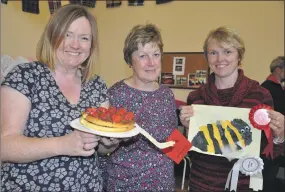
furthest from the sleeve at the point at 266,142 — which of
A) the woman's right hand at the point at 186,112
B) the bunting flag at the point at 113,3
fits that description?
the bunting flag at the point at 113,3

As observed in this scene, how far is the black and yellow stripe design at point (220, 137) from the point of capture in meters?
1.63

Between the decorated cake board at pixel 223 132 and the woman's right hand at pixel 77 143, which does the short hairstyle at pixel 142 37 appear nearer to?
the decorated cake board at pixel 223 132

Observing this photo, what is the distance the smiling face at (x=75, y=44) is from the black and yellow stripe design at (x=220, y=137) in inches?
32.5

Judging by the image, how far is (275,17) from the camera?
12.4 feet

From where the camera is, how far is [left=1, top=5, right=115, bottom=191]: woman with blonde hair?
1082 mm

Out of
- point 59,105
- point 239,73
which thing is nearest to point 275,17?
point 239,73

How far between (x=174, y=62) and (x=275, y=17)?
5.01 feet

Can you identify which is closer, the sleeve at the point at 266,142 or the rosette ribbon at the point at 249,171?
the rosette ribbon at the point at 249,171

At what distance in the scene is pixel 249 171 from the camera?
1.52m

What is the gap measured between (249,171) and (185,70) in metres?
2.98

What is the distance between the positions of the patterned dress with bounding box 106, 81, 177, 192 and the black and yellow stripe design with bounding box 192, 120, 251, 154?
0.18 metres

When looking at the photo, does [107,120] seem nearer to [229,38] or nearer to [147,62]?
[147,62]

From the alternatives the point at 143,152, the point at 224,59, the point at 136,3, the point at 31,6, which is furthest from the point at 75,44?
the point at 136,3

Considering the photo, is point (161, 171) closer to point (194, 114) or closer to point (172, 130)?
point (172, 130)
